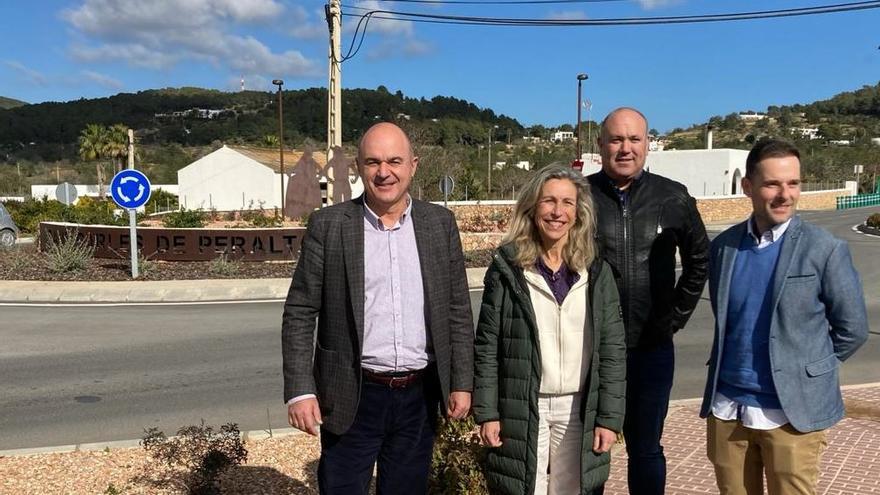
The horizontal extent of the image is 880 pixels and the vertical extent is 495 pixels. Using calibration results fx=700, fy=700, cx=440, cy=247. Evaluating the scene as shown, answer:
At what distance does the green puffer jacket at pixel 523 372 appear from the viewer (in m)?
2.74

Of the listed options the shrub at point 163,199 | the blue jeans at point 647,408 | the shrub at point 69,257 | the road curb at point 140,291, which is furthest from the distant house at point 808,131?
the blue jeans at point 647,408

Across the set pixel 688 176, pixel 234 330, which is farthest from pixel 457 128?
pixel 234 330

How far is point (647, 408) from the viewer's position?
3.11 meters

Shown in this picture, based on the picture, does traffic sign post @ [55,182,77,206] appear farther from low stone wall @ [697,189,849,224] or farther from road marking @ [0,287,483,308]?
low stone wall @ [697,189,849,224]

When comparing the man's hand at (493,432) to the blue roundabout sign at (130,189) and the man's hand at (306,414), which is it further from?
the blue roundabout sign at (130,189)

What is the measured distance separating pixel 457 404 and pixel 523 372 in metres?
0.29

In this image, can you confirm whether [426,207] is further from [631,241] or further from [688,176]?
[688,176]

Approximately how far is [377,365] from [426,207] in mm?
651

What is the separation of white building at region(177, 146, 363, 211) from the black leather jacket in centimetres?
4340

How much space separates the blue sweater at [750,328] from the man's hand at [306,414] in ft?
5.23

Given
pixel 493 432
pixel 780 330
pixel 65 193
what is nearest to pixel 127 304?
pixel 493 432

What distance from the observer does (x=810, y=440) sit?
8.55 feet

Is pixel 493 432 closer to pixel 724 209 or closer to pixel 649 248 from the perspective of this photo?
pixel 649 248

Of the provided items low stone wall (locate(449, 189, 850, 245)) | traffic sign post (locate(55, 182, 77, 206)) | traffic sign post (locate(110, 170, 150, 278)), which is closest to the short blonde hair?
low stone wall (locate(449, 189, 850, 245))
